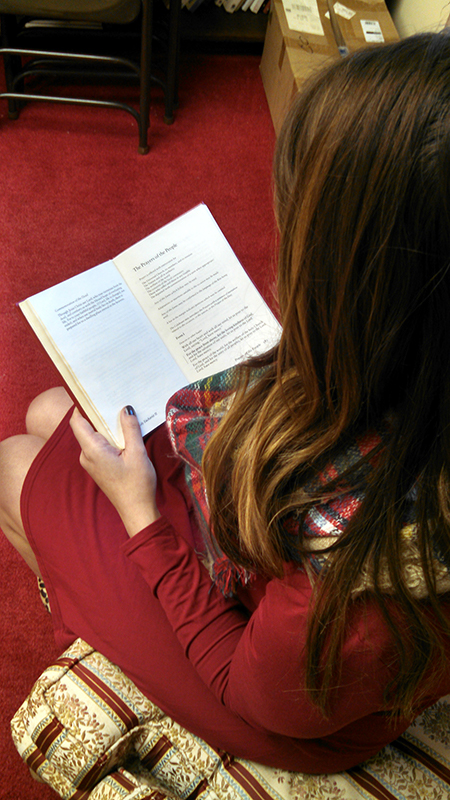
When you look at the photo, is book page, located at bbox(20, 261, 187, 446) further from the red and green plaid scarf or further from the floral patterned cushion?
the floral patterned cushion

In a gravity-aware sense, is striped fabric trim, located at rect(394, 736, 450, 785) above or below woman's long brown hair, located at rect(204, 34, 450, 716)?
below

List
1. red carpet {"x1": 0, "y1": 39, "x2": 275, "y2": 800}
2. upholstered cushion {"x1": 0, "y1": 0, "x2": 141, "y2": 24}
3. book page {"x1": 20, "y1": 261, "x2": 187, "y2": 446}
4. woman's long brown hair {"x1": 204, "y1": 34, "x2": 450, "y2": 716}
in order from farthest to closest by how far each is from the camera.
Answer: red carpet {"x1": 0, "y1": 39, "x2": 275, "y2": 800} → upholstered cushion {"x1": 0, "y1": 0, "x2": 141, "y2": 24} → book page {"x1": 20, "y1": 261, "x2": 187, "y2": 446} → woman's long brown hair {"x1": 204, "y1": 34, "x2": 450, "y2": 716}

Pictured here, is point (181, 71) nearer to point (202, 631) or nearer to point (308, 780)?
point (202, 631)

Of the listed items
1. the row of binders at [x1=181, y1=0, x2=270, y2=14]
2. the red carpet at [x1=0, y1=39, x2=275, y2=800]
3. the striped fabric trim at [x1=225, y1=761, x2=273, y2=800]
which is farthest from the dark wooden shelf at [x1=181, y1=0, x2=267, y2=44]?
the striped fabric trim at [x1=225, y1=761, x2=273, y2=800]

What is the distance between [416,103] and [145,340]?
579 millimetres

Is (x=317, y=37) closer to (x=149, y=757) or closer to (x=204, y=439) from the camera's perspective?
(x=204, y=439)

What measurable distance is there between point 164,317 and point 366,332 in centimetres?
49

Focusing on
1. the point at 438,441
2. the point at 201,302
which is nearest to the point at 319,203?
the point at 438,441

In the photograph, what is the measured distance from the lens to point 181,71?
226 cm

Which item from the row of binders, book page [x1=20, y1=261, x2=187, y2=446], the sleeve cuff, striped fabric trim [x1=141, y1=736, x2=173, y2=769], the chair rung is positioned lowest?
striped fabric trim [x1=141, y1=736, x2=173, y2=769]

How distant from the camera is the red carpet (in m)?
1.67

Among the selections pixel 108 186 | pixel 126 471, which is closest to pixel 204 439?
pixel 126 471

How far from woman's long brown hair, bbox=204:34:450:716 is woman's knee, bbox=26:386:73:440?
580 mm

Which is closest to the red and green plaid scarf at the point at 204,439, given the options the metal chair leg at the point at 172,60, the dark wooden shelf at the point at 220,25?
the metal chair leg at the point at 172,60
